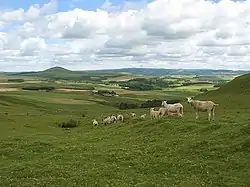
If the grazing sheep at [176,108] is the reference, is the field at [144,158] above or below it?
below

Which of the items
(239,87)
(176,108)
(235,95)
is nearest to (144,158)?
(176,108)

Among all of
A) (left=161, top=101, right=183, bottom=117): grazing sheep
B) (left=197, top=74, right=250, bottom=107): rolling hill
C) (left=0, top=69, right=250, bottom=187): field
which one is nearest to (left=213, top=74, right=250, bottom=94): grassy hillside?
(left=197, top=74, right=250, bottom=107): rolling hill

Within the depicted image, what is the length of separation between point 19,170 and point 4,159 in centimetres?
657

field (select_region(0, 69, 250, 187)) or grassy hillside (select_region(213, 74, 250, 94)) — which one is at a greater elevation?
grassy hillside (select_region(213, 74, 250, 94))

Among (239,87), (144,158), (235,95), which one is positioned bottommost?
(144,158)

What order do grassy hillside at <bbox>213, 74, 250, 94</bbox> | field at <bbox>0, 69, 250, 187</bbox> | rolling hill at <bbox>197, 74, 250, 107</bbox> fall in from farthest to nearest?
grassy hillside at <bbox>213, 74, 250, 94</bbox> → rolling hill at <bbox>197, 74, 250, 107</bbox> → field at <bbox>0, 69, 250, 187</bbox>

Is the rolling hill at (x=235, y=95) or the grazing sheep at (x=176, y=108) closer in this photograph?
the grazing sheep at (x=176, y=108)

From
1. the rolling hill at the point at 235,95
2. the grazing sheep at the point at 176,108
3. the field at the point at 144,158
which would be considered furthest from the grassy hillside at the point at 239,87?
the field at the point at 144,158

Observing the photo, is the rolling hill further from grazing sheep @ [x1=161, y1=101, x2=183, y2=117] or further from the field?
the field

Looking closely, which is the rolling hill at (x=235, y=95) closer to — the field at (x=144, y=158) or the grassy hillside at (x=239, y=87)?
the grassy hillside at (x=239, y=87)

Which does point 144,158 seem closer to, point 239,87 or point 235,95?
point 235,95

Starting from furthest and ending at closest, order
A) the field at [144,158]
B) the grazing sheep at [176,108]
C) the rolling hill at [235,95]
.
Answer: the rolling hill at [235,95] < the grazing sheep at [176,108] < the field at [144,158]

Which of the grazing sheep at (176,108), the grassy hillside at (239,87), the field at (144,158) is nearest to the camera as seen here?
the field at (144,158)

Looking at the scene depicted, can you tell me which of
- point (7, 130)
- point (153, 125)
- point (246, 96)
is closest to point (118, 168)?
point (153, 125)
